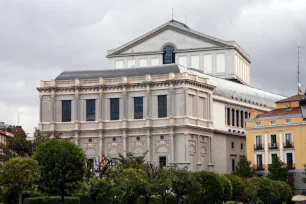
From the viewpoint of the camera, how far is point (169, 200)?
8000cm

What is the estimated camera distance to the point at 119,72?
114 meters

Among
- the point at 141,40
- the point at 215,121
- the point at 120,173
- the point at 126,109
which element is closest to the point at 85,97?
the point at 126,109

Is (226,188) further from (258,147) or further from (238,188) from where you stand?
(258,147)

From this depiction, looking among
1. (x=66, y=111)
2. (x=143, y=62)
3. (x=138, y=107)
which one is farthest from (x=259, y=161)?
(x=143, y=62)

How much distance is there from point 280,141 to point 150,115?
18.1 meters

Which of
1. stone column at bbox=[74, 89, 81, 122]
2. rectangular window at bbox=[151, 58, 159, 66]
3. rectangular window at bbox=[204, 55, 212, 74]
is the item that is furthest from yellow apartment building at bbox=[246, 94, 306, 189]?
rectangular window at bbox=[151, 58, 159, 66]

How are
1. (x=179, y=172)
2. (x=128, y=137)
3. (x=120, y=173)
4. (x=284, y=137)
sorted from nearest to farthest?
(x=120, y=173)
(x=179, y=172)
(x=284, y=137)
(x=128, y=137)

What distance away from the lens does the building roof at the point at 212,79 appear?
368 ft

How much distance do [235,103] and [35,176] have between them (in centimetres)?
6271

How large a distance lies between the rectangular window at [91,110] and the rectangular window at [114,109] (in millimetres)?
2523

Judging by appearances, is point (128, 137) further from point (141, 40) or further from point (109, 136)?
point (141, 40)

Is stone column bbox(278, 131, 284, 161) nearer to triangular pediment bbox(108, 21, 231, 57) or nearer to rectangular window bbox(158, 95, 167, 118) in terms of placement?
rectangular window bbox(158, 95, 167, 118)

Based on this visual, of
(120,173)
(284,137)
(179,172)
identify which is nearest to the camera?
(120,173)

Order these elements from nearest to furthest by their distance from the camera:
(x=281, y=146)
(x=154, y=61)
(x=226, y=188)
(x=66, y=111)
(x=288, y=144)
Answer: (x=226, y=188)
(x=288, y=144)
(x=281, y=146)
(x=66, y=111)
(x=154, y=61)
